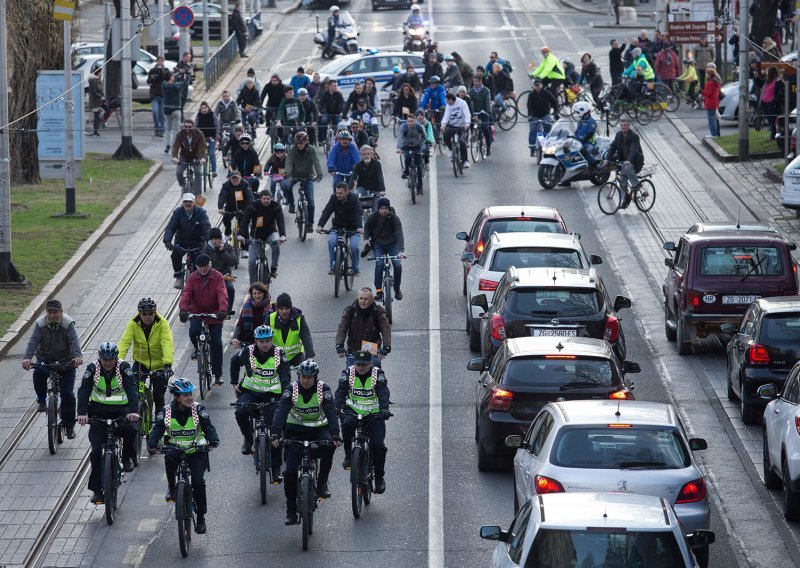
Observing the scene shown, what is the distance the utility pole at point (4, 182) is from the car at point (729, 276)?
410 inches

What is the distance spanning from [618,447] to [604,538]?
3070 millimetres

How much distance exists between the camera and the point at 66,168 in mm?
30625

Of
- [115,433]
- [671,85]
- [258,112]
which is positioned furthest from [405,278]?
[671,85]

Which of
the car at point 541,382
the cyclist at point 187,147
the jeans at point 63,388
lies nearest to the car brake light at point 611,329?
the car at point 541,382

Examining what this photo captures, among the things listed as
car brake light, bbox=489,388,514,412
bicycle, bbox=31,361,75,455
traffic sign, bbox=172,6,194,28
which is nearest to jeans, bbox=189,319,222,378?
bicycle, bbox=31,361,75,455

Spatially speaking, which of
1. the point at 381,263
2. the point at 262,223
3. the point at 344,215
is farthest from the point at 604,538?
the point at 344,215

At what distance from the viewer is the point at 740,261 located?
20797 millimetres

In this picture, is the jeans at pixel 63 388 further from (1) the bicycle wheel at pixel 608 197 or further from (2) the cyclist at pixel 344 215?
(1) the bicycle wheel at pixel 608 197

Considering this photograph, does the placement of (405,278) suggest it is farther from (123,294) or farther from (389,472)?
(389,472)

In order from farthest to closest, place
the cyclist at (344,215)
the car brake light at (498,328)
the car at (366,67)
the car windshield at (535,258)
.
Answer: the car at (366,67) < the cyclist at (344,215) < the car windshield at (535,258) < the car brake light at (498,328)

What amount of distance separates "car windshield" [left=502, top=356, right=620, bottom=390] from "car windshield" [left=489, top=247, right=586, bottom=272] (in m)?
5.47

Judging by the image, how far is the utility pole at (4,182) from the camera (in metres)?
24.9

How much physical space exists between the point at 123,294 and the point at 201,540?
11141 mm

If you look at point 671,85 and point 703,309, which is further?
point 671,85
